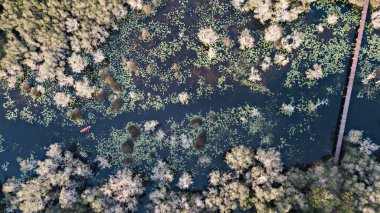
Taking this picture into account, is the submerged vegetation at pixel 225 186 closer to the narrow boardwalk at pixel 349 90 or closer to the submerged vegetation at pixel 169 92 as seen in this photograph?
the submerged vegetation at pixel 169 92

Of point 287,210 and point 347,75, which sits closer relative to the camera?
point 287,210

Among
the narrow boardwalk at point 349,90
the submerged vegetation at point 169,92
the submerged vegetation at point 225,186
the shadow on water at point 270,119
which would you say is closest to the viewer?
the submerged vegetation at point 225,186

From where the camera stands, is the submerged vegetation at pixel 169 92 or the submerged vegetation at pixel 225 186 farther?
the submerged vegetation at pixel 169 92

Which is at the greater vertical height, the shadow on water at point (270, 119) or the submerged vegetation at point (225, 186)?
the shadow on water at point (270, 119)

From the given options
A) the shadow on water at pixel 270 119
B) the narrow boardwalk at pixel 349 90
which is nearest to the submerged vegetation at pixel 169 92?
the shadow on water at pixel 270 119

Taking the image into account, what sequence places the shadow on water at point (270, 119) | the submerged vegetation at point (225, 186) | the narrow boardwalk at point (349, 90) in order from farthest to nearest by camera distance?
the shadow on water at point (270, 119), the narrow boardwalk at point (349, 90), the submerged vegetation at point (225, 186)

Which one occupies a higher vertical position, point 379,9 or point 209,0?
point 209,0

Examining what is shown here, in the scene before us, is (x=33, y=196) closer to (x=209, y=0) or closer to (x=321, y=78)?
(x=209, y=0)

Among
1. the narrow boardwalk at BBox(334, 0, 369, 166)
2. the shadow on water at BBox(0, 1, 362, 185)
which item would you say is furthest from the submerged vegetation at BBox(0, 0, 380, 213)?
the narrow boardwalk at BBox(334, 0, 369, 166)

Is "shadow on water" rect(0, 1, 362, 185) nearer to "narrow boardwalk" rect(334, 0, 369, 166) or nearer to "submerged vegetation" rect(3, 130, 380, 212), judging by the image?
"narrow boardwalk" rect(334, 0, 369, 166)

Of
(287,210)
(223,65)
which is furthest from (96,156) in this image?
(287,210)
